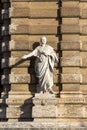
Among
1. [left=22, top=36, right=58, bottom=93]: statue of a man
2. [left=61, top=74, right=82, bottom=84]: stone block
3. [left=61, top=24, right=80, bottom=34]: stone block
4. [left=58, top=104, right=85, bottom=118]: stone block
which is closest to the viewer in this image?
[left=58, top=104, right=85, bottom=118]: stone block

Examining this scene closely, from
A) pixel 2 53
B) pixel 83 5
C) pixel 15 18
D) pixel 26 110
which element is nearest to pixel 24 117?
pixel 26 110

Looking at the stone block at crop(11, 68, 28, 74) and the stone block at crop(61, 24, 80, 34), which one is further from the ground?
the stone block at crop(61, 24, 80, 34)

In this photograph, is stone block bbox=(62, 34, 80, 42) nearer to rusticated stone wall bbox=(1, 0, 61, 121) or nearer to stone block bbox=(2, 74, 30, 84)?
rusticated stone wall bbox=(1, 0, 61, 121)

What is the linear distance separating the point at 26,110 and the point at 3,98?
0.99 meters

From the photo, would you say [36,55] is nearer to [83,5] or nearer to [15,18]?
[15,18]

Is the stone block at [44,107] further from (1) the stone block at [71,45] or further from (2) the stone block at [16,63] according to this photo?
(1) the stone block at [71,45]

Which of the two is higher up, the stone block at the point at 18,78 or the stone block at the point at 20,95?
the stone block at the point at 18,78

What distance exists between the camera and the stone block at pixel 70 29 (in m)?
14.8

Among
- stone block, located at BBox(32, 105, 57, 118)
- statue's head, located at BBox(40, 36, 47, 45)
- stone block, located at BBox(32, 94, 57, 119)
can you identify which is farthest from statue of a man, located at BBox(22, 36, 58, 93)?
stone block, located at BBox(32, 105, 57, 118)

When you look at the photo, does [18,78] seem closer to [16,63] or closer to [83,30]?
[16,63]

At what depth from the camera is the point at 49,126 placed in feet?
37.1

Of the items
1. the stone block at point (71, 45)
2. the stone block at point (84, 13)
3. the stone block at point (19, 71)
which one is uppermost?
the stone block at point (84, 13)

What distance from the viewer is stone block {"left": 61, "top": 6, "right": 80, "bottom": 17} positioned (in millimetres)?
14969

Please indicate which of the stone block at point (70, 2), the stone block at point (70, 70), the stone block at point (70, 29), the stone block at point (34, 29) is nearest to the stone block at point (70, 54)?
the stone block at point (70, 70)
